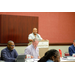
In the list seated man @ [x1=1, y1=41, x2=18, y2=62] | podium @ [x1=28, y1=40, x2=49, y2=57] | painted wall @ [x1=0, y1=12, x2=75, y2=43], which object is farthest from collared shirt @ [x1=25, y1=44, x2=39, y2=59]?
painted wall @ [x1=0, y1=12, x2=75, y2=43]

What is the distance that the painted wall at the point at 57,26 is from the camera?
7348 millimetres

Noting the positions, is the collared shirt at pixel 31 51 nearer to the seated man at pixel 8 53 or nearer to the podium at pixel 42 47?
the seated man at pixel 8 53

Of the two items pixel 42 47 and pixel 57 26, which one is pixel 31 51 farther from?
pixel 57 26

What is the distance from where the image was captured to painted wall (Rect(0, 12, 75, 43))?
24.1 feet

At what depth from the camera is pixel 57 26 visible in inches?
300

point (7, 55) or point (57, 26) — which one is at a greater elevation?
point (57, 26)

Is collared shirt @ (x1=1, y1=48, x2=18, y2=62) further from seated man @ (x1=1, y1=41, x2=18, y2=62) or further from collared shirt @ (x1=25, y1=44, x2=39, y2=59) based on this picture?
collared shirt @ (x1=25, y1=44, x2=39, y2=59)

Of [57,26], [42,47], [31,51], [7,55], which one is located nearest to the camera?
[7,55]

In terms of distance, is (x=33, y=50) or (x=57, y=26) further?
(x=57, y=26)

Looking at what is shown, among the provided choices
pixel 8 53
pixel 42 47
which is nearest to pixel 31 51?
pixel 8 53
